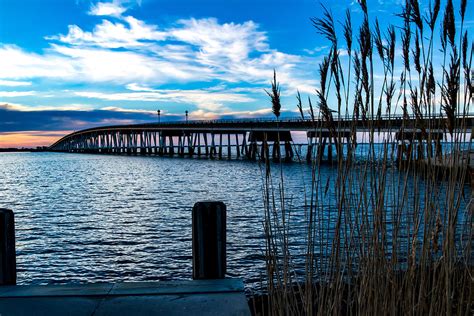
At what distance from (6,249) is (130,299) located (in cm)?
123

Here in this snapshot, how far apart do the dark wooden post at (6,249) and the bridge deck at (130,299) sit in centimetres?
17

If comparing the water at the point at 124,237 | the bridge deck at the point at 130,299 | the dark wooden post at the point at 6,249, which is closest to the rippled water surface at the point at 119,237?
the water at the point at 124,237

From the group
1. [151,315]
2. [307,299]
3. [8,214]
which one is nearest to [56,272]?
[8,214]

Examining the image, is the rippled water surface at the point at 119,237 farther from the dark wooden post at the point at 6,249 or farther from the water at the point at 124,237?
the dark wooden post at the point at 6,249

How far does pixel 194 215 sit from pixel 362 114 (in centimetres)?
179

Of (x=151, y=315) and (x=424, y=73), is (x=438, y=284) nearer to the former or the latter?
(x=424, y=73)

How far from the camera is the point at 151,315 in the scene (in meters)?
3.13

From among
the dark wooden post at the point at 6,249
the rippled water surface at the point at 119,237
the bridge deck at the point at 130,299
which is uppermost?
the dark wooden post at the point at 6,249

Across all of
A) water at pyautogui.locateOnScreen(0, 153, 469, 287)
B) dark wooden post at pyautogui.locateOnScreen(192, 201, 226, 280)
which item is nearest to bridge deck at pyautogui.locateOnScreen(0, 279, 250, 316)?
dark wooden post at pyautogui.locateOnScreen(192, 201, 226, 280)

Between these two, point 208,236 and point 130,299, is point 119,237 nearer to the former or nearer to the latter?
point 208,236

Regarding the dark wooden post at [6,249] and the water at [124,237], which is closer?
the dark wooden post at [6,249]

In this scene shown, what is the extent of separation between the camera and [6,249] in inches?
153

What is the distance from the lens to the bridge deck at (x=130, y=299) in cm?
320

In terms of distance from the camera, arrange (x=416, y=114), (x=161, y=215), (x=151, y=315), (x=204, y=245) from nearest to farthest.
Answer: (x=416, y=114) → (x=151, y=315) → (x=204, y=245) → (x=161, y=215)
